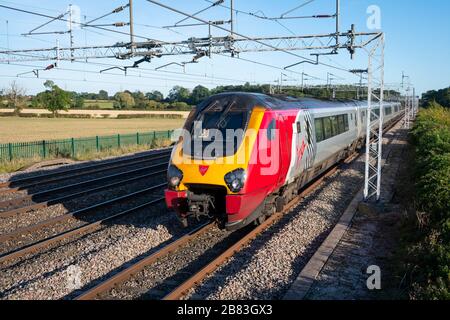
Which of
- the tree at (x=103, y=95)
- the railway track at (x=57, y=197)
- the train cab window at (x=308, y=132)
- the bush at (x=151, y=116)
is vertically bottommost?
the railway track at (x=57, y=197)

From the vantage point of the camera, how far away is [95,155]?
83.1ft

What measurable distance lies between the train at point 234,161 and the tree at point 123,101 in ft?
307

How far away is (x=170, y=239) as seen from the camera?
31.4ft

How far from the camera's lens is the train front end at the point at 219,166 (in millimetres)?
8430

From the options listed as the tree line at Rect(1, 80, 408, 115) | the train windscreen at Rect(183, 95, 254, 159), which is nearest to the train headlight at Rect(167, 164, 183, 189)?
the train windscreen at Rect(183, 95, 254, 159)

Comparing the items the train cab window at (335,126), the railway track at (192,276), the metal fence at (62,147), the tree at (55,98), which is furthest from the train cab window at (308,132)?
the tree at (55,98)

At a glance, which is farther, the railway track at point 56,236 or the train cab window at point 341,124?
the train cab window at point 341,124

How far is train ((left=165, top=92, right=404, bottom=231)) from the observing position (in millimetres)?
8500

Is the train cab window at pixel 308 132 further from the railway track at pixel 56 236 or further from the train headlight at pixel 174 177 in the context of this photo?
the railway track at pixel 56 236

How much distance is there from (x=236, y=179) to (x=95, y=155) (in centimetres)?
1871

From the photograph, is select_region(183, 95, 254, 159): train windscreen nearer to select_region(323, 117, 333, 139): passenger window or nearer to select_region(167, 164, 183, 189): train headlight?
select_region(167, 164, 183, 189): train headlight

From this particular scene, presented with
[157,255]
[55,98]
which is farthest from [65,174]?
[55,98]

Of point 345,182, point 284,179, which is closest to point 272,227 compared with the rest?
point 284,179

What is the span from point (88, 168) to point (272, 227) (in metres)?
12.4
